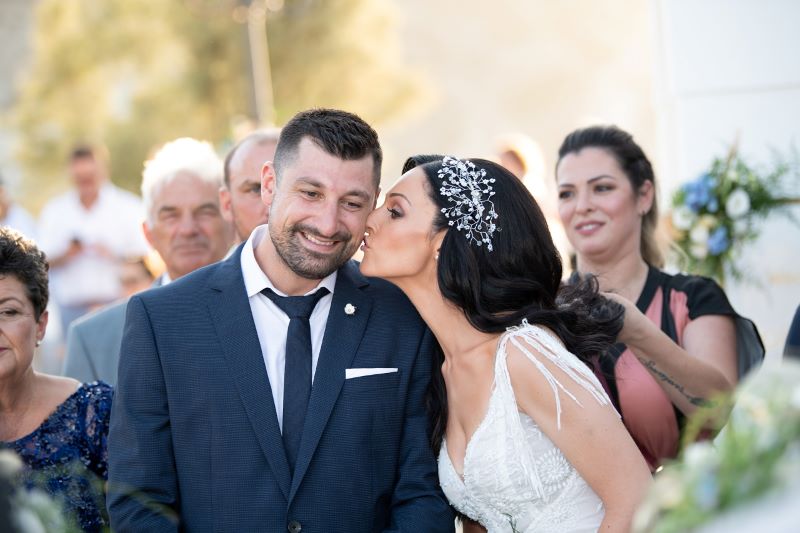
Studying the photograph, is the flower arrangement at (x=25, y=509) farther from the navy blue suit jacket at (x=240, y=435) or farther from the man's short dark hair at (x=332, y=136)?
the man's short dark hair at (x=332, y=136)

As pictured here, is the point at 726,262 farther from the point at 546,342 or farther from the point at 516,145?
the point at 516,145

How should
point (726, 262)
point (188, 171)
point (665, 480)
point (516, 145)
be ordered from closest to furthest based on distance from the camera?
point (665, 480)
point (188, 171)
point (726, 262)
point (516, 145)

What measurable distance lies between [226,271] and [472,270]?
87cm

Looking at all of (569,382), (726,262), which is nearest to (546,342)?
(569,382)

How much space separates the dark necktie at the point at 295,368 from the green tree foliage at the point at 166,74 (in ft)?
48.1

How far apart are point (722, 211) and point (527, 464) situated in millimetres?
2908

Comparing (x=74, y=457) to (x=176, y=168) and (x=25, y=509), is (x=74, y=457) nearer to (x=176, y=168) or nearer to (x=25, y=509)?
(x=25, y=509)

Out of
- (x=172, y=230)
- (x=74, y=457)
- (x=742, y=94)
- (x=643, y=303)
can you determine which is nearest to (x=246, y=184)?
(x=172, y=230)

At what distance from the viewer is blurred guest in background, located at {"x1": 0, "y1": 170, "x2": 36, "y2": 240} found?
9.15 m

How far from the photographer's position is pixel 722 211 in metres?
5.86

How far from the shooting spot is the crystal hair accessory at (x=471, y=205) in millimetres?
Answer: 3623

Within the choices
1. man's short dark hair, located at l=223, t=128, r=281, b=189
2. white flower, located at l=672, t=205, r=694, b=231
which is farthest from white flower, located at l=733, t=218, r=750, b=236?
man's short dark hair, located at l=223, t=128, r=281, b=189

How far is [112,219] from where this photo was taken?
9625mm

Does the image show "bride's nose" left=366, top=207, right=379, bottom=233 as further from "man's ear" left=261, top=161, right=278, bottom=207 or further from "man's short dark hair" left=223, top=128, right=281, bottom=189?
"man's short dark hair" left=223, top=128, right=281, bottom=189
